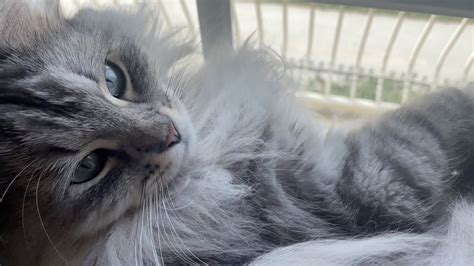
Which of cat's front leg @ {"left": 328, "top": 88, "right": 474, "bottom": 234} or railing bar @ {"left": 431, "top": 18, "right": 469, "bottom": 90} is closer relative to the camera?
cat's front leg @ {"left": 328, "top": 88, "right": 474, "bottom": 234}

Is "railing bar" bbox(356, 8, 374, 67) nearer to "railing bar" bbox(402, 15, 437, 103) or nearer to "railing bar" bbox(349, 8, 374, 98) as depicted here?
"railing bar" bbox(349, 8, 374, 98)

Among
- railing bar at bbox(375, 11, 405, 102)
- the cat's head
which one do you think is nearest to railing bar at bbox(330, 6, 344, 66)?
railing bar at bbox(375, 11, 405, 102)

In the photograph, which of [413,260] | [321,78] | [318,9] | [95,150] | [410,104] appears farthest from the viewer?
[321,78]

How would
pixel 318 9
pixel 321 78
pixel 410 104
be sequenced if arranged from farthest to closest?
pixel 321 78 → pixel 318 9 → pixel 410 104

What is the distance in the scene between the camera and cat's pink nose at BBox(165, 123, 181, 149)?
85 centimetres

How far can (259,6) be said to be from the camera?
142cm

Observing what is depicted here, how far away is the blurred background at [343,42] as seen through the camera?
125cm

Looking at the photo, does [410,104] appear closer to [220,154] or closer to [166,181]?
[220,154]

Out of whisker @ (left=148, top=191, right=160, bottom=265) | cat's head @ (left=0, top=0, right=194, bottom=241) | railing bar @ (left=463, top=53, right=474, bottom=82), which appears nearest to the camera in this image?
cat's head @ (left=0, top=0, right=194, bottom=241)

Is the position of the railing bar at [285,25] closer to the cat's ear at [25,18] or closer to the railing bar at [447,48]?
the railing bar at [447,48]

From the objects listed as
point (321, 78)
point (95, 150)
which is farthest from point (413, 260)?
point (321, 78)

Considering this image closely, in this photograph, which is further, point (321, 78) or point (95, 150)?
point (321, 78)

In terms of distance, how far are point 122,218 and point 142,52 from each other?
314mm

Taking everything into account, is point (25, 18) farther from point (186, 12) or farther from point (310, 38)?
point (310, 38)
